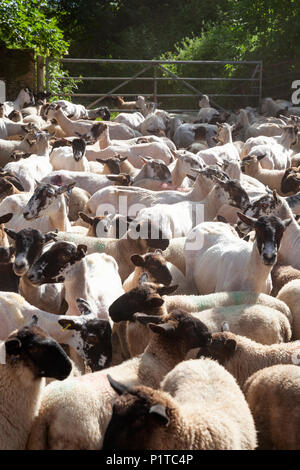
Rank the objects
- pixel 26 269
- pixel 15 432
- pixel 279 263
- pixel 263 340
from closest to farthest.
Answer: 1. pixel 15 432
2. pixel 263 340
3. pixel 26 269
4. pixel 279 263

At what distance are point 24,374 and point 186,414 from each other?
0.88 meters

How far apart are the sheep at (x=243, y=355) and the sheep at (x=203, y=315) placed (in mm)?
220

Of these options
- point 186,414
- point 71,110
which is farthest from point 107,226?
point 71,110

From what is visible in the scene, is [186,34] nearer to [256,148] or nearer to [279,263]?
[256,148]

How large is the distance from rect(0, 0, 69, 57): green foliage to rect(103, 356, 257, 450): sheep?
1371cm

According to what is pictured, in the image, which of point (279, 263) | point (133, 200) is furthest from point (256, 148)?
point (279, 263)

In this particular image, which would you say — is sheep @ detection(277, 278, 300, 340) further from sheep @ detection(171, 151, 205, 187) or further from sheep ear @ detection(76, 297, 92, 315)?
sheep @ detection(171, 151, 205, 187)

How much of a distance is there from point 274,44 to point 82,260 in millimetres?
15769

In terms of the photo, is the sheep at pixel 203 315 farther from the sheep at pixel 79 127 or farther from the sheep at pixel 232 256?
the sheep at pixel 79 127

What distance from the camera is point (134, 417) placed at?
304 centimetres

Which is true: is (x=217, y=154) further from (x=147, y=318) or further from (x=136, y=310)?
(x=147, y=318)

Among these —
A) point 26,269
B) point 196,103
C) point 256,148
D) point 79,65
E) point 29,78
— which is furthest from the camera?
point 79,65

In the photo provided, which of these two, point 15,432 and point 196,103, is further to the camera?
point 196,103

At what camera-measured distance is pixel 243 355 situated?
4387 mm
